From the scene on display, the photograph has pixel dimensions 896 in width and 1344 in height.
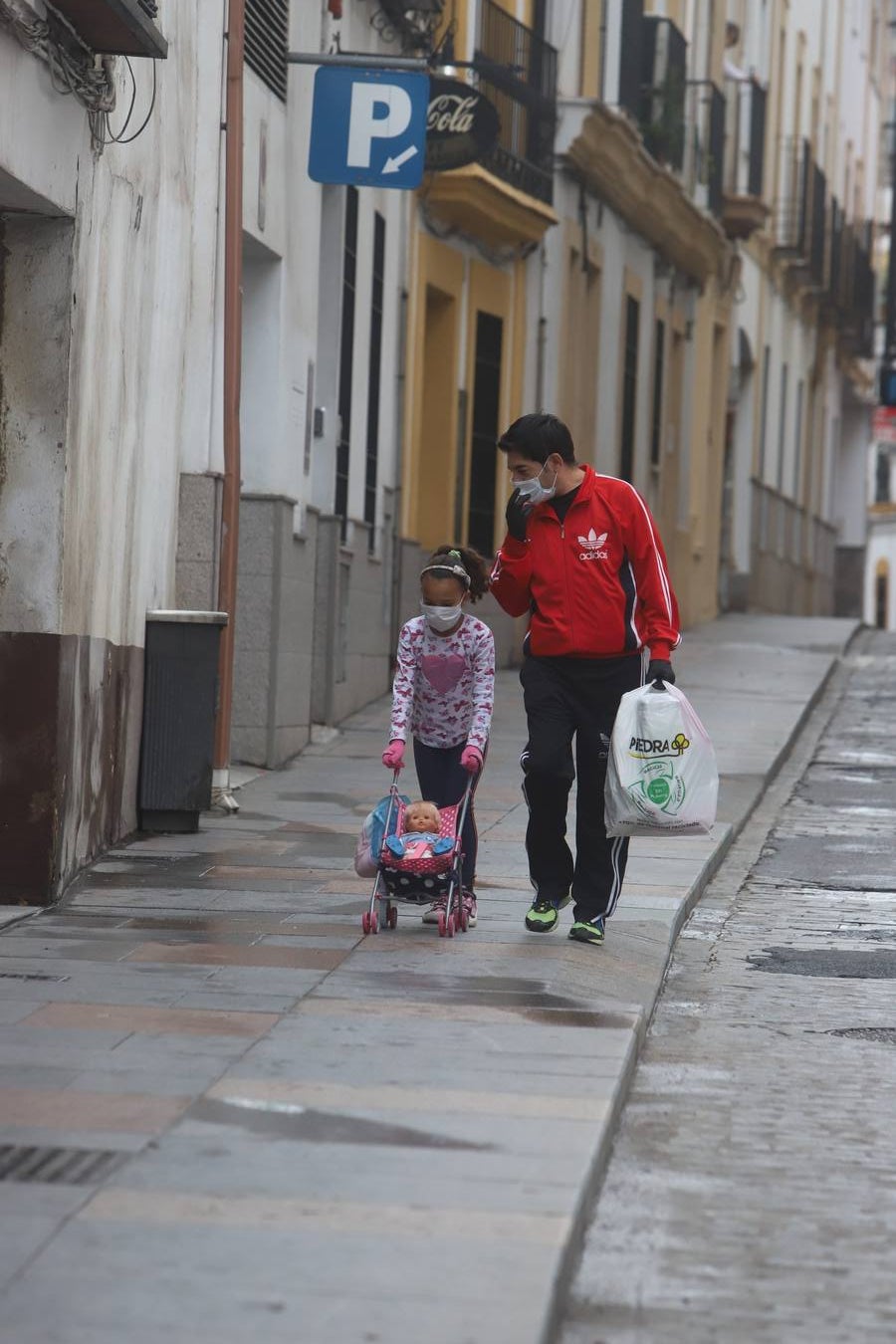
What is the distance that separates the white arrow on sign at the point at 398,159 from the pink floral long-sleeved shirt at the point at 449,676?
558 centimetres

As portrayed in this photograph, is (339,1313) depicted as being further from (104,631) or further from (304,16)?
(304,16)

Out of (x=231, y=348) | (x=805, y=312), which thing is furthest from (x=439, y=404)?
(x=805, y=312)

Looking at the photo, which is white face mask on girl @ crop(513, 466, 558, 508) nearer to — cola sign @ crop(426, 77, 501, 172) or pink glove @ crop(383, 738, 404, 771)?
pink glove @ crop(383, 738, 404, 771)

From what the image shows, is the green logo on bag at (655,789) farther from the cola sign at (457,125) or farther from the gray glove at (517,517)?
the cola sign at (457,125)

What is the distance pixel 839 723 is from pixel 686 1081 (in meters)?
12.4

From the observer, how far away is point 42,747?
30.4ft

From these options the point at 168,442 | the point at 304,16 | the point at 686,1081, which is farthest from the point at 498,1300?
the point at 304,16

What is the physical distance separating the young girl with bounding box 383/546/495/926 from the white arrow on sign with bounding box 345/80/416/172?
573 centimetres

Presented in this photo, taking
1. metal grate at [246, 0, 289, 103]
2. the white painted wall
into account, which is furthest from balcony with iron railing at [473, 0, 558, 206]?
the white painted wall

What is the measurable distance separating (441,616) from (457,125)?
10.3m

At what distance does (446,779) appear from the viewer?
8.91 m

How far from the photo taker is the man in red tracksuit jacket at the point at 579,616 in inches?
331

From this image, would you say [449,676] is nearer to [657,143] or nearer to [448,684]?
[448,684]

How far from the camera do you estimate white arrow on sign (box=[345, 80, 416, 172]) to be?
13922 mm
